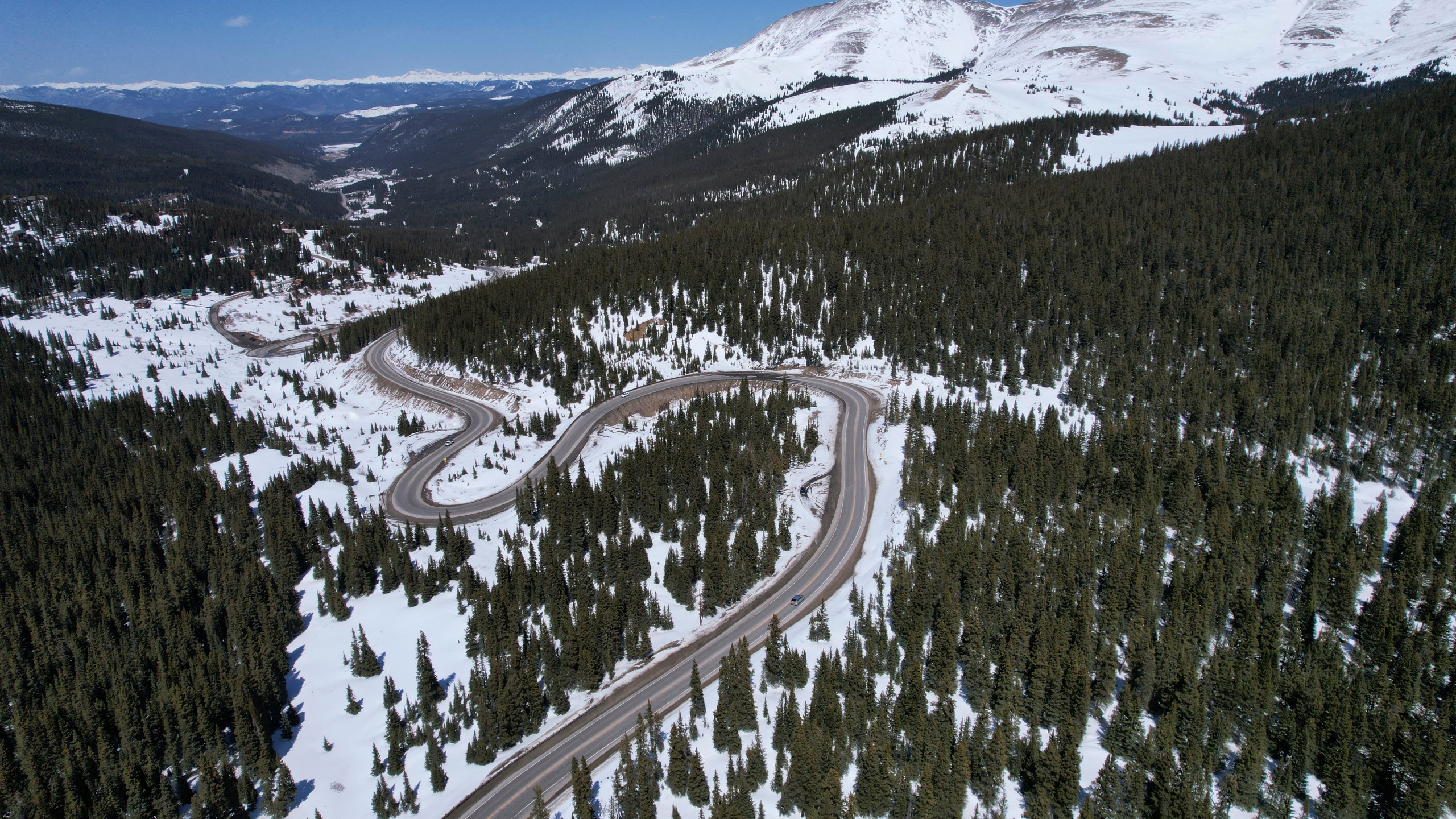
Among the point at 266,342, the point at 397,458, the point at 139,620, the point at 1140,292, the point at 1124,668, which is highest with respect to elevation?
the point at 266,342

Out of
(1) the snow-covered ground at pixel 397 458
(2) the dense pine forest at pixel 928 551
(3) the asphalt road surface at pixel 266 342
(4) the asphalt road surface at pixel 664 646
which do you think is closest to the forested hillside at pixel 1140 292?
(2) the dense pine forest at pixel 928 551

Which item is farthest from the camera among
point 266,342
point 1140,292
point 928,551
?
point 266,342

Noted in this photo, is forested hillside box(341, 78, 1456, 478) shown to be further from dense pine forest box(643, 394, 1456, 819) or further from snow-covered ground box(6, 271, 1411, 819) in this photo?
dense pine forest box(643, 394, 1456, 819)

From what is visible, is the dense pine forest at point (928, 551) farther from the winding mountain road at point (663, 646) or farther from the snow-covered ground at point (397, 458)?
the winding mountain road at point (663, 646)

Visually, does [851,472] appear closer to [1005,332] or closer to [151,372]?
[1005,332]

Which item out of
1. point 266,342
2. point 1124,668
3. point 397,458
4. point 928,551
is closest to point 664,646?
point 928,551

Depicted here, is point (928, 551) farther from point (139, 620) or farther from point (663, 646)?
point (139, 620)

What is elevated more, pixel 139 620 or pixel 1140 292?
pixel 1140 292

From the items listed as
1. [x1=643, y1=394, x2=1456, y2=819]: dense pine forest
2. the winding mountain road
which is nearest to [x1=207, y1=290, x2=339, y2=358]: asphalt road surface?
the winding mountain road
